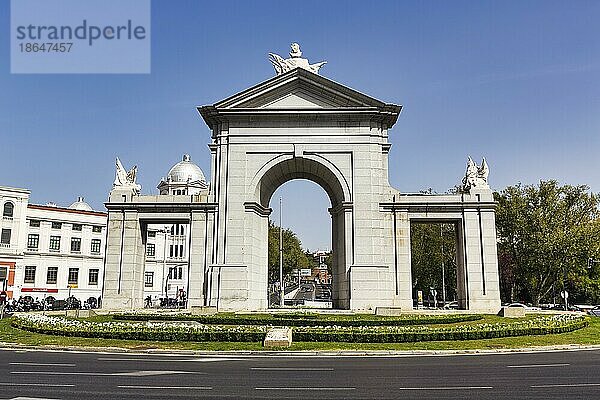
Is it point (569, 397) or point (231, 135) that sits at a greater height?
point (231, 135)

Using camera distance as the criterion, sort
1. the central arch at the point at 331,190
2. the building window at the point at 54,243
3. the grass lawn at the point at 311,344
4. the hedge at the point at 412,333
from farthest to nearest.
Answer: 1. the building window at the point at 54,243
2. the central arch at the point at 331,190
3. the hedge at the point at 412,333
4. the grass lawn at the point at 311,344

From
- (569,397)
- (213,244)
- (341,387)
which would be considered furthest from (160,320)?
(569,397)

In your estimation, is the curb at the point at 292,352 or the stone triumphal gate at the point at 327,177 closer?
the curb at the point at 292,352

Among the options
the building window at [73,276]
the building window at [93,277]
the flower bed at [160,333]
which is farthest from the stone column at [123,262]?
the building window at [93,277]

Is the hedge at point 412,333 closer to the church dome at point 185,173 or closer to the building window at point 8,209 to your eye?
the building window at point 8,209

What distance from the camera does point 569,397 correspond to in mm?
11547

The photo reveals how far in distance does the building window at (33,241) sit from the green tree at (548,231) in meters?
59.5

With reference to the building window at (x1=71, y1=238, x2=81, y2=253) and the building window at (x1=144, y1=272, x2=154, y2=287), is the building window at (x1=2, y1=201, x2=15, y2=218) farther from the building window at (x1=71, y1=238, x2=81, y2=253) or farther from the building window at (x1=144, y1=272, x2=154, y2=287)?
the building window at (x1=144, y1=272, x2=154, y2=287)

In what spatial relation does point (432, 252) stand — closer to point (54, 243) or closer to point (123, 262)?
point (123, 262)

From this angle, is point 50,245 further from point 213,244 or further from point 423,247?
point 423,247

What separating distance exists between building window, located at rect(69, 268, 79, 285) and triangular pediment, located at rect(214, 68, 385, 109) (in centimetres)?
4482

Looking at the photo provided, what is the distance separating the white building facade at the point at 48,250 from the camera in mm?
70500

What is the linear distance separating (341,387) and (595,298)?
8296 cm

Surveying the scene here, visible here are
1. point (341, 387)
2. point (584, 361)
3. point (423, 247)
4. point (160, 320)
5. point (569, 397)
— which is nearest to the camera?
point (569, 397)
